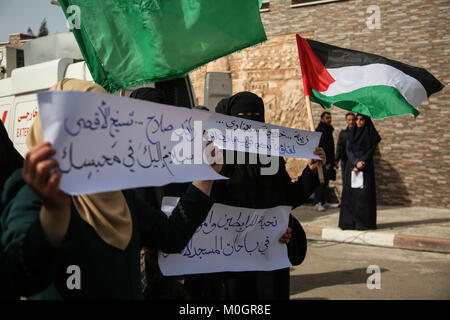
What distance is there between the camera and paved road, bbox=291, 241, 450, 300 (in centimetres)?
509

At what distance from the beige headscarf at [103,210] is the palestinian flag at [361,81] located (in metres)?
2.20

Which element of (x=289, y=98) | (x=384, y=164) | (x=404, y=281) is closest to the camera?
(x=404, y=281)

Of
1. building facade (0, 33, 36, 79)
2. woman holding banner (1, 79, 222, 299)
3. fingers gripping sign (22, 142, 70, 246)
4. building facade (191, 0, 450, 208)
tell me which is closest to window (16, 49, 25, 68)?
building facade (0, 33, 36, 79)

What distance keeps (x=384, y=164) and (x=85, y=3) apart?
367 inches

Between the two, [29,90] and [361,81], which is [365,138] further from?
[29,90]

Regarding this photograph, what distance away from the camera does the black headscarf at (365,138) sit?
838 cm

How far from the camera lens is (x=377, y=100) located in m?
3.72

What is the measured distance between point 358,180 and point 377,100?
5001 millimetres

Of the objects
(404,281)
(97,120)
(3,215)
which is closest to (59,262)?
(3,215)

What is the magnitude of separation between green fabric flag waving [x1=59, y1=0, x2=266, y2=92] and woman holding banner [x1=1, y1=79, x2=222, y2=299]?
1013 mm

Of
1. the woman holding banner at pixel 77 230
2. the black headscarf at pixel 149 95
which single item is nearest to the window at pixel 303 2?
the black headscarf at pixel 149 95

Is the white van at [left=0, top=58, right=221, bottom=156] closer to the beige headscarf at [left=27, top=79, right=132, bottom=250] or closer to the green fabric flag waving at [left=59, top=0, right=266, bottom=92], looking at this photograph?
the green fabric flag waving at [left=59, top=0, right=266, bottom=92]

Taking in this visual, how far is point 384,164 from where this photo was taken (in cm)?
1099

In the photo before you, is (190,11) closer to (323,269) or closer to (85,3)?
(85,3)
